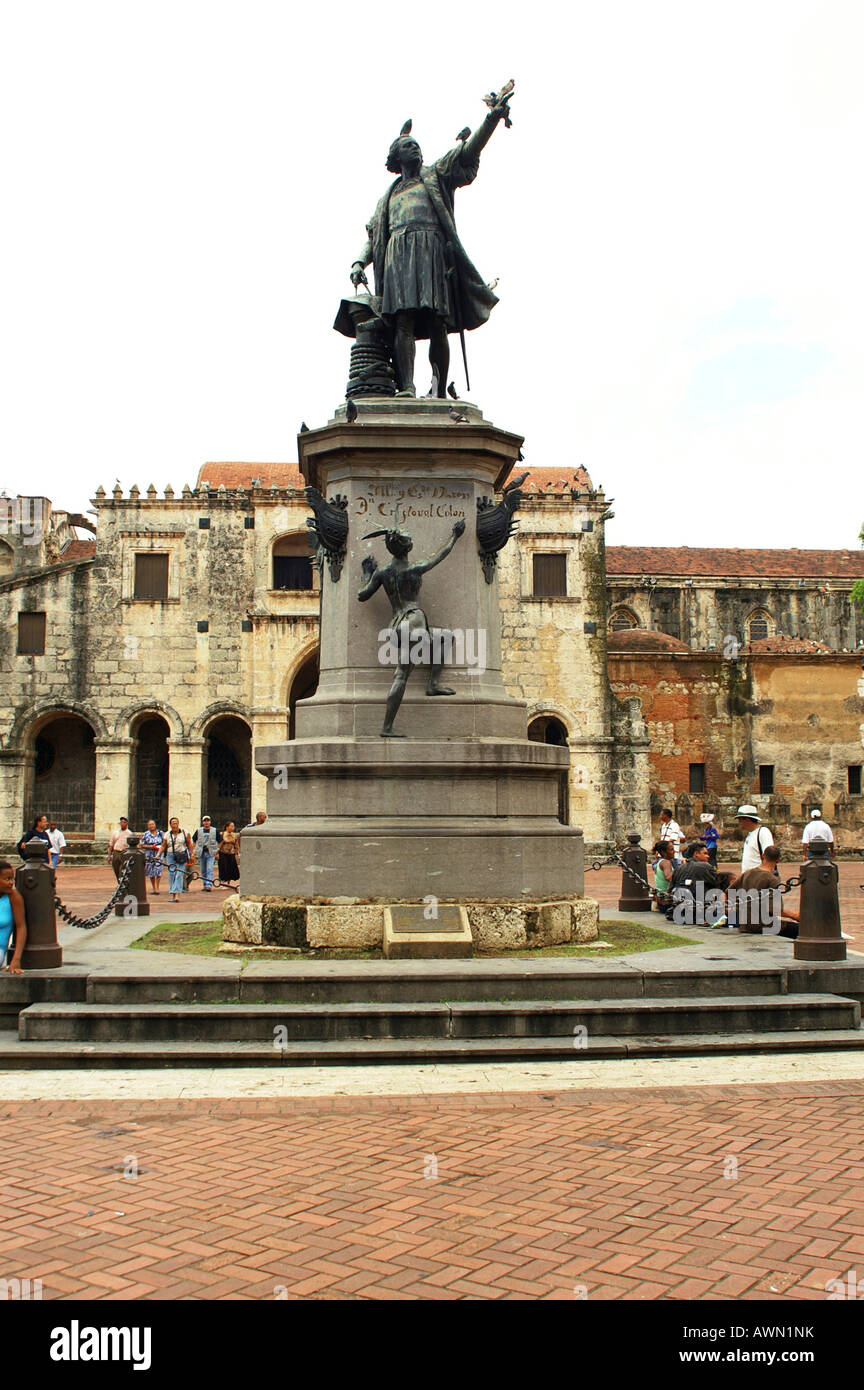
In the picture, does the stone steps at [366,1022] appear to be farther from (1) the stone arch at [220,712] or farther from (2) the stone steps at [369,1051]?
(1) the stone arch at [220,712]

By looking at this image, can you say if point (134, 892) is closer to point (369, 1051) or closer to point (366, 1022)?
point (366, 1022)

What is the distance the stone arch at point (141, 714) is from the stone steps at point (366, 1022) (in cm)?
2695

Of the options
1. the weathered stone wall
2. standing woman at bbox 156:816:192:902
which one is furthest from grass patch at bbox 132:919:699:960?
the weathered stone wall

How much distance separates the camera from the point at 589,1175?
5.04 metres

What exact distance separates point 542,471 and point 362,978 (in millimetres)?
35044

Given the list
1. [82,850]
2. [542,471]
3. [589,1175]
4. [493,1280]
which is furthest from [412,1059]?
[542,471]

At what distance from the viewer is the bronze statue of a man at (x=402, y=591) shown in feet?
31.3

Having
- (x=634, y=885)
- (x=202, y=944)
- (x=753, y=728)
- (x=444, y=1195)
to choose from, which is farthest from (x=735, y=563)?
(x=444, y=1195)

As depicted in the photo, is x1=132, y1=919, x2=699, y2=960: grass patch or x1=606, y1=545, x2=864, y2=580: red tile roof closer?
x1=132, y1=919, x2=699, y2=960: grass patch

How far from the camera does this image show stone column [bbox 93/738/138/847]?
3353cm

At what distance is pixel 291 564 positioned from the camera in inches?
1391

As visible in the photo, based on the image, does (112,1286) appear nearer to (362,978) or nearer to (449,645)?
(362,978)

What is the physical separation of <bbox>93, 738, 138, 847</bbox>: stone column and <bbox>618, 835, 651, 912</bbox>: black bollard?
73.1 ft

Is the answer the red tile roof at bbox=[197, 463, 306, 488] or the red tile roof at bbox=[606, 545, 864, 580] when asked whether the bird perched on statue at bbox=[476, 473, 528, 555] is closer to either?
the red tile roof at bbox=[197, 463, 306, 488]
